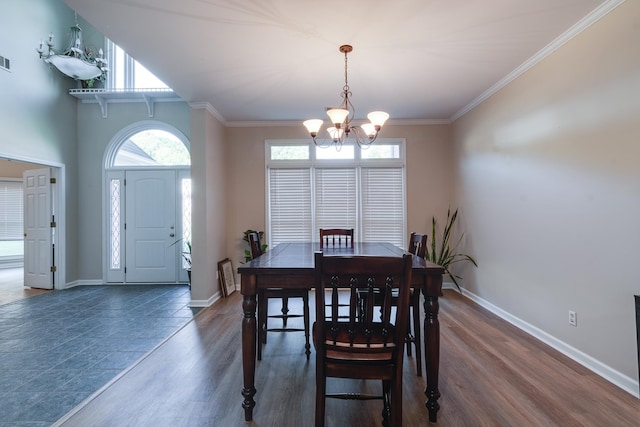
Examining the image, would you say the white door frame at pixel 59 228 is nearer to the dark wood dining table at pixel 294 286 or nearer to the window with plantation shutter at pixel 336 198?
Result: the window with plantation shutter at pixel 336 198

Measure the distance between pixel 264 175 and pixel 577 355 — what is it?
420 centimetres

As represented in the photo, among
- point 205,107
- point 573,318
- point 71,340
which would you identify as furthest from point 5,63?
point 573,318

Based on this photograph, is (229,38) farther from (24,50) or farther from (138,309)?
(24,50)

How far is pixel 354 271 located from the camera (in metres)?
1.41

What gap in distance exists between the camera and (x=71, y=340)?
292 centimetres

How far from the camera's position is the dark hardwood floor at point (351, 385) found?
1762 mm

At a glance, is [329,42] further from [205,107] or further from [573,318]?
[573,318]

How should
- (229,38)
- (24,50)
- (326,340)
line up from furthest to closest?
1. (24,50)
2. (229,38)
3. (326,340)

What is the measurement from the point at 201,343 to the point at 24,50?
4966 mm

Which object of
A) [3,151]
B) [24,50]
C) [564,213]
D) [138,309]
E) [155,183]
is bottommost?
[138,309]

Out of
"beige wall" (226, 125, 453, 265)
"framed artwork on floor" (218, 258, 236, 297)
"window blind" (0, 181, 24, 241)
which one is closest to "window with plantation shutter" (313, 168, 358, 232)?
"beige wall" (226, 125, 453, 265)

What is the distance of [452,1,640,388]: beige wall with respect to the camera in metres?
2.06

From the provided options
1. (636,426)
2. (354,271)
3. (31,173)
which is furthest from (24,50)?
(636,426)

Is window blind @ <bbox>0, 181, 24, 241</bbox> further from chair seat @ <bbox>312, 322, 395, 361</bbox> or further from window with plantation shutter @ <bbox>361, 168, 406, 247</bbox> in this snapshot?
chair seat @ <bbox>312, 322, 395, 361</bbox>
